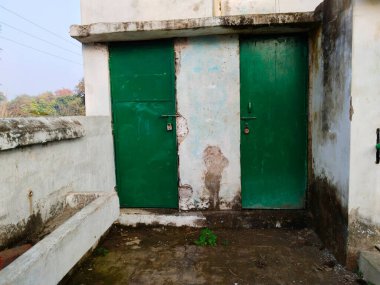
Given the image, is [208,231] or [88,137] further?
[208,231]

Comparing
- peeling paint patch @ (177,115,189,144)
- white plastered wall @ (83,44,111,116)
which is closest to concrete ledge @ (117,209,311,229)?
peeling paint patch @ (177,115,189,144)

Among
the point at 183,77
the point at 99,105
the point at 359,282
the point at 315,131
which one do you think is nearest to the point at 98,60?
the point at 99,105

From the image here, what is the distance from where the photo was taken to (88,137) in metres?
3.86

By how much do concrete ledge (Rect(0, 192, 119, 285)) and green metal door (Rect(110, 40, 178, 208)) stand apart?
1901 mm

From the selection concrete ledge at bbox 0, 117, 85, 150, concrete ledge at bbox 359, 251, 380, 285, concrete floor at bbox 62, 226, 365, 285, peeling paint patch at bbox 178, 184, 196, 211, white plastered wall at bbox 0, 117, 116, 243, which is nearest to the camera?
concrete ledge at bbox 0, 117, 85, 150

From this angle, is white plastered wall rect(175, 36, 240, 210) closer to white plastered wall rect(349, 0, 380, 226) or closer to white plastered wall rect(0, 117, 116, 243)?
white plastered wall rect(0, 117, 116, 243)

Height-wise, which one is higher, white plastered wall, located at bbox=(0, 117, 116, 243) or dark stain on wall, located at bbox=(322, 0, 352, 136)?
dark stain on wall, located at bbox=(322, 0, 352, 136)

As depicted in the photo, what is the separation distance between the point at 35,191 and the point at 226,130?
8.54 ft

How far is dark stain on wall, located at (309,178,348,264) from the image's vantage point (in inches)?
130

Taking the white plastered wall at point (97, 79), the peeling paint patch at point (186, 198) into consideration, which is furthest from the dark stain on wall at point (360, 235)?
the white plastered wall at point (97, 79)

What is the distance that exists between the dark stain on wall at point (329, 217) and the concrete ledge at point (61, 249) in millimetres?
2382

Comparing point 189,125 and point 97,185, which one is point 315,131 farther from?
point 97,185

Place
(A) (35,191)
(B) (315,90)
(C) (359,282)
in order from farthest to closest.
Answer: (B) (315,90) → (C) (359,282) → (A) (35,191)

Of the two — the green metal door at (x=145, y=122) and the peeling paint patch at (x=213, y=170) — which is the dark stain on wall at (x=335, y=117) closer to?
the peeling paint patch at (x=213, y=170)
